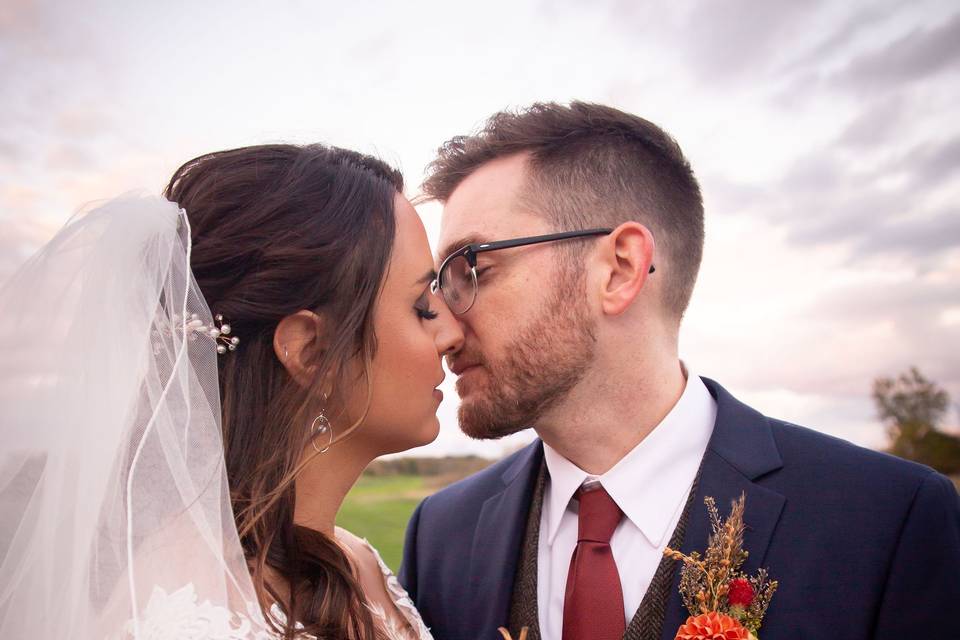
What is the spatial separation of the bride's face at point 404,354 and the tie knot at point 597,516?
0.79m

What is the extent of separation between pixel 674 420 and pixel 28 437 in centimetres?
266

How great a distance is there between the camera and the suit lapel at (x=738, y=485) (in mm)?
3025

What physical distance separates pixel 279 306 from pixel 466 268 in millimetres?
1328

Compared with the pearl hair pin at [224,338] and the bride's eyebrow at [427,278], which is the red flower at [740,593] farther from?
the pearl hair pin at [224,338]

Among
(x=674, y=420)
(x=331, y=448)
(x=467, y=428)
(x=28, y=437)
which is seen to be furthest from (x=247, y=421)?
(x=674, y=420)

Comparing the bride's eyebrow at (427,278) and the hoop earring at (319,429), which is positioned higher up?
the bride's eyebrow at (427,278)

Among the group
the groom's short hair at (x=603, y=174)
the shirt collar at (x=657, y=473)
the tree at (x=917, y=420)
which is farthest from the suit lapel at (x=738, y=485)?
the tree at (x=917, y=420)

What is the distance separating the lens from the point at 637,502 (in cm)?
344

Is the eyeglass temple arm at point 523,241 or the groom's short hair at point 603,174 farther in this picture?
the groom's short hair at point 603,174

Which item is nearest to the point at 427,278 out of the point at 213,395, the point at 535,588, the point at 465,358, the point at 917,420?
the point at 465,358

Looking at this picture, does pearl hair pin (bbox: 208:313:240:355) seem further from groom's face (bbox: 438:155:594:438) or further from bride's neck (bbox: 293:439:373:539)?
groom's face (bbox: 438:155:594:438)

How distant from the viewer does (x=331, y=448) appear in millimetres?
3135

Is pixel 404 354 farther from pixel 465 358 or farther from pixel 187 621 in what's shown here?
pixel 187 621

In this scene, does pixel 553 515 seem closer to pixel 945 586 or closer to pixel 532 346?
pixel 532 346
